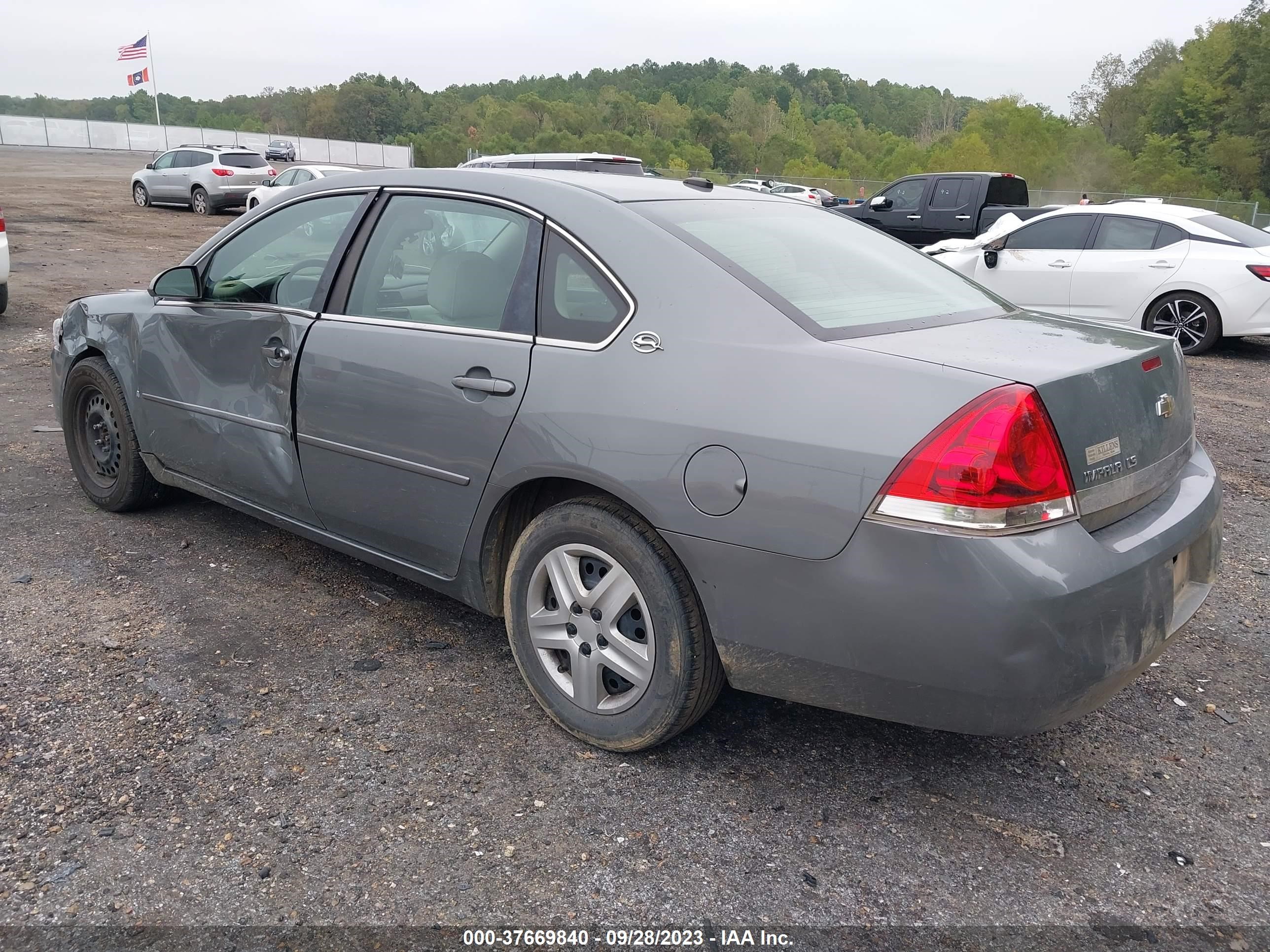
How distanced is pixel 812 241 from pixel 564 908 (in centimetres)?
216

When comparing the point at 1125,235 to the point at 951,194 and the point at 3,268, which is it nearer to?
the point at 951,194

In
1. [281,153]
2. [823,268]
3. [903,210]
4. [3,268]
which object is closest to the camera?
[823,268]

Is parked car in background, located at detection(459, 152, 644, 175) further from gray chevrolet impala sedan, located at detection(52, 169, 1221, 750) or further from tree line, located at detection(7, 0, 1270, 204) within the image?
tree line, located at detection(7, 0, 1270, 204)

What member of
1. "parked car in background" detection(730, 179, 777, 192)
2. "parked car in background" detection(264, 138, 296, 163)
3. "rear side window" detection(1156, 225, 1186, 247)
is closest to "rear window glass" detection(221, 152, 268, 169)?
"parked car in background" detection(730, 179, 777, 192)

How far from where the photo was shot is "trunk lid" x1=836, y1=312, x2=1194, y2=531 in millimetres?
2420

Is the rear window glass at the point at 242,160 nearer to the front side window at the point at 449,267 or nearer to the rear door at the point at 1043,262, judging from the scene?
the rear door at the point at 1043,262

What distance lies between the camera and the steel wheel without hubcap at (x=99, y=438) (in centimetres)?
470

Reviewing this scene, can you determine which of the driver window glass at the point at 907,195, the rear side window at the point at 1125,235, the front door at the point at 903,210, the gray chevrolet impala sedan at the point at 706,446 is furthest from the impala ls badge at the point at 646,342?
the driver window glass at the point at 907,195

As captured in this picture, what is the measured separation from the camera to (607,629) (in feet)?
9.42

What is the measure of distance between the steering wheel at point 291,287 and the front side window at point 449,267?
243 mm

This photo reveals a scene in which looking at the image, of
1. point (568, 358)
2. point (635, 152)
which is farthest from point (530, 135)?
point (568, 358)

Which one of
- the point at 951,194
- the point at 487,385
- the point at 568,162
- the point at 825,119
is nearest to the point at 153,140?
the point at 951,194

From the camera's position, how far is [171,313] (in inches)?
167

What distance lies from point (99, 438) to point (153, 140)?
62125 mm
